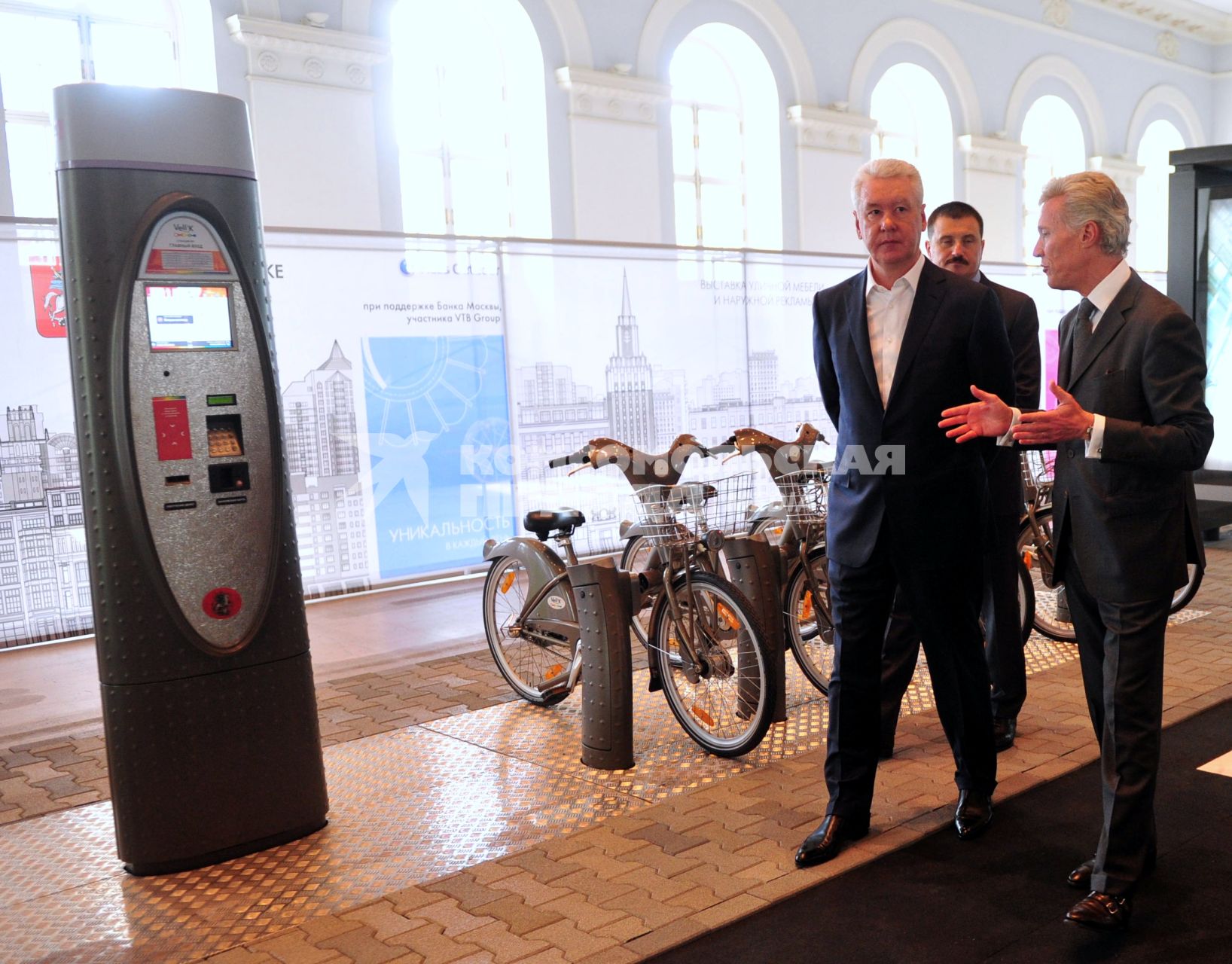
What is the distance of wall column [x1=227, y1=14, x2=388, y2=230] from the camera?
7.99 meters

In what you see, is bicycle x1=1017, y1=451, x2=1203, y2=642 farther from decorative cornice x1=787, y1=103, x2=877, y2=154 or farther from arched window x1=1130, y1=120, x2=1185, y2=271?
arched window x1=1130, y1=120, x2=1185, y2=271

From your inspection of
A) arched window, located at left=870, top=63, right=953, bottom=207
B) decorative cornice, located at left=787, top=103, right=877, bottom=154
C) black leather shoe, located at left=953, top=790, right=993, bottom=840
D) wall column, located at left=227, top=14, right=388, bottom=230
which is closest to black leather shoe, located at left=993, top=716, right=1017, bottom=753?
black leather shoe, located at left=953, top=790, right=993, bottom=840

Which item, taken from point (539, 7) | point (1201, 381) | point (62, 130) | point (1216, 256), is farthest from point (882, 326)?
point (539, 7)

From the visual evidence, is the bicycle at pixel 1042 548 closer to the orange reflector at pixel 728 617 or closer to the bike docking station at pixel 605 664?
the orange reflector at pixel 728 617

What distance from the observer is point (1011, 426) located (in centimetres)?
249

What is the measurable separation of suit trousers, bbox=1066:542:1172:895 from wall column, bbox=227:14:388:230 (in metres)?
6.78

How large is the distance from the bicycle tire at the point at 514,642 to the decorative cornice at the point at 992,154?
10775mm

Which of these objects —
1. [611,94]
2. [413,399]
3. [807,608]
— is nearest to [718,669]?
[807,608]

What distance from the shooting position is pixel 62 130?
10.00ft

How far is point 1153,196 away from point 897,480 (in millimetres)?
17885

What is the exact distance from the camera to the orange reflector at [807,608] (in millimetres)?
4734

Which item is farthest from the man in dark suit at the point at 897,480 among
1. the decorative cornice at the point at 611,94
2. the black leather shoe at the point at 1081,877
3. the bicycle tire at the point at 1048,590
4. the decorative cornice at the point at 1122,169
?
the decorative cornice at the point at 1122,169

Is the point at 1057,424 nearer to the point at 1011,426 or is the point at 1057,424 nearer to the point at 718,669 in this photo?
the point at 1011,426

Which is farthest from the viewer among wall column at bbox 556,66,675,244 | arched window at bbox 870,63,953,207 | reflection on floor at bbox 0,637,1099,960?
arched window at bbox 870,63,953,207
